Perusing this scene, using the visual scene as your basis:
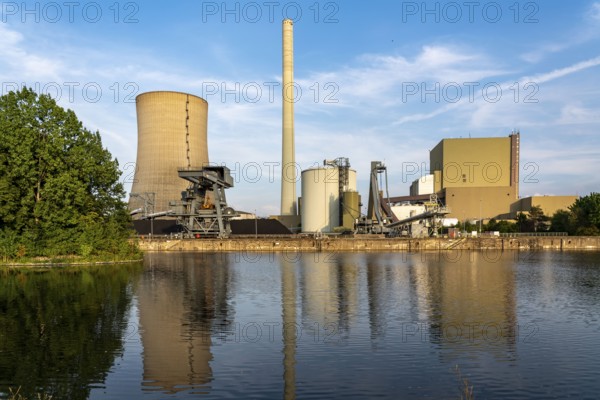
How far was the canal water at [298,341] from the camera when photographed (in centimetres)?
1230

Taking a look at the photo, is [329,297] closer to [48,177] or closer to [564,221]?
[48,177]

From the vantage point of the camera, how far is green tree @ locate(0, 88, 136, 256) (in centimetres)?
4091

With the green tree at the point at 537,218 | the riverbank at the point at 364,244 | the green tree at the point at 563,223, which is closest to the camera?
the riverbank at the point at 364,244

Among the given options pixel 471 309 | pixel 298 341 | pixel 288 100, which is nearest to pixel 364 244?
pixel 288 100

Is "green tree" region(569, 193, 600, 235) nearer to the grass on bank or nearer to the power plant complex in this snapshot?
the power plant complex

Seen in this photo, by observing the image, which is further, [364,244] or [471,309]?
[364,244]

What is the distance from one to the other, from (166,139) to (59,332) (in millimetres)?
63691

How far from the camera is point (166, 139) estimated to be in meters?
78.4

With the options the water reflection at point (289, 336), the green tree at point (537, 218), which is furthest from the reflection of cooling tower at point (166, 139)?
the green tree at point (537, 218)

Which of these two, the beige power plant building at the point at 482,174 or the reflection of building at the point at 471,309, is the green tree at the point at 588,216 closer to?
the beige power plant building at the point at 482,174

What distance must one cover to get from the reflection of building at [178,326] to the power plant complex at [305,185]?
47.3 metres

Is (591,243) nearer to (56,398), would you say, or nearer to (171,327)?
(171,327)

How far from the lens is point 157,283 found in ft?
111

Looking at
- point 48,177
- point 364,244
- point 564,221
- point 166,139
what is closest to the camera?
point 48,177
